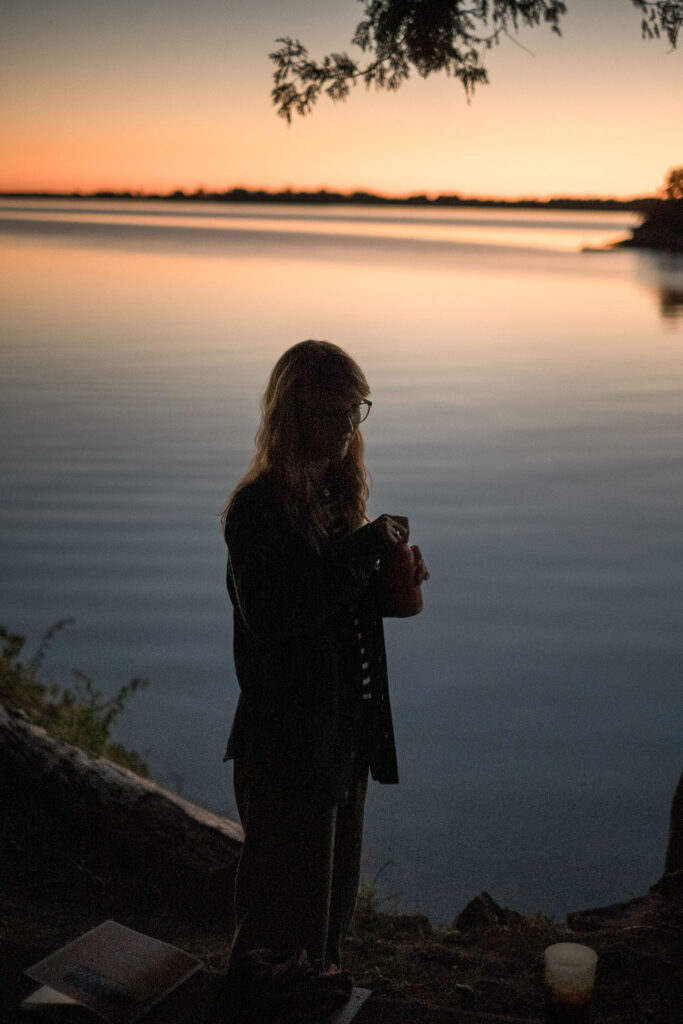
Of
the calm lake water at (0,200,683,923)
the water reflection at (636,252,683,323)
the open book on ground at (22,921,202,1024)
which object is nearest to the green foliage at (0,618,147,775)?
the calm lake water at (0,200,683,923)

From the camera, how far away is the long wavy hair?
7.66 ft

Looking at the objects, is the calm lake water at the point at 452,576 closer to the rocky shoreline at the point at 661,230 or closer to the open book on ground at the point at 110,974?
the open book on ground at the point at 110,974

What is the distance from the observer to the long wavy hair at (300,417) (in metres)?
2.34

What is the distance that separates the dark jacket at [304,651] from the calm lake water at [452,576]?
2.58 meters

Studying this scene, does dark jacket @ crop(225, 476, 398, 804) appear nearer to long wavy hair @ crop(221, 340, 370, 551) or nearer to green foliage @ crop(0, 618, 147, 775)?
long wavy hair @ crop(221, 340, 370, 551)

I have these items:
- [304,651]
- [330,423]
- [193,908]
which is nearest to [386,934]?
[193,908]

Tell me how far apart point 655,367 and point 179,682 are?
66.7 ft

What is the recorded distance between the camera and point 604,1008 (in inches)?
116

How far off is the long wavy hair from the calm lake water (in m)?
2.93

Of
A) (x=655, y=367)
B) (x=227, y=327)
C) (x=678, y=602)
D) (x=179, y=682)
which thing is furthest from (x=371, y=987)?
(x=227, y=327)

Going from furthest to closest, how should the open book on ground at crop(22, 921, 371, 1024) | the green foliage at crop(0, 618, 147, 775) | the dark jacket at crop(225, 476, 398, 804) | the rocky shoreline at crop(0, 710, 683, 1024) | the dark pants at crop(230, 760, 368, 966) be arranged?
the green foliage at crop(0, 618, 147, 775) < the rocky shoreline at crop(0, 710, 683, 1024) < the open book on ground at crop(22, 921, 371, 1024) < the dark pants at crop(230, 760, 368, 966) < the dark jacket at crop(225, 476, 398, 804)

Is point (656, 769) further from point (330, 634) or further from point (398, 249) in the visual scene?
point (398, 249)

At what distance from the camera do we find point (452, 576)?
30.5 feet

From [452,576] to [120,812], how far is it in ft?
18.8
